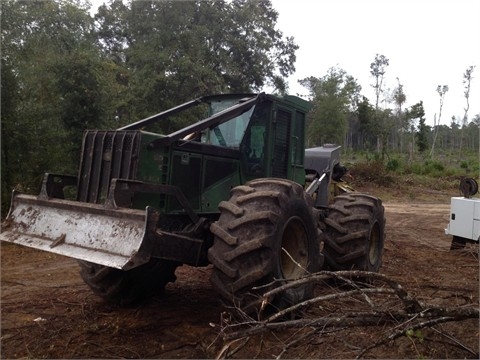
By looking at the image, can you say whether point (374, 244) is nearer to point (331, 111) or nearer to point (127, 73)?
point (127, 73)

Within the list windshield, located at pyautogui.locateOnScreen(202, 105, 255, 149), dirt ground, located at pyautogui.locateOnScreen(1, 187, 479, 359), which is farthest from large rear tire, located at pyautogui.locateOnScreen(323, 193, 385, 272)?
windshield, located at pyautogui.locateOnScreen(202, 105, 255, 149)

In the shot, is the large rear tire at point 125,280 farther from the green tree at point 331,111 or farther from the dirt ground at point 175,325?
the green tree at point 331,111

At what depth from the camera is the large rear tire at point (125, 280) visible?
515 cm

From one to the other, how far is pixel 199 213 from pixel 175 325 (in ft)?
3.94

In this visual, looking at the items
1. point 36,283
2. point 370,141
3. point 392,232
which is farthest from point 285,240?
point 370,141

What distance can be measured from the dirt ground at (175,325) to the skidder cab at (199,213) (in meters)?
0.43

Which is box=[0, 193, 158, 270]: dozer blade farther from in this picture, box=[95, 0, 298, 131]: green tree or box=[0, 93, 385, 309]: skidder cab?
box=[95, 0, 298, 131]: green tree

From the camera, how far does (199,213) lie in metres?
5.11

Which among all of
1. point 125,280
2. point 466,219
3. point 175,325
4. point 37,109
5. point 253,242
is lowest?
point 175,325

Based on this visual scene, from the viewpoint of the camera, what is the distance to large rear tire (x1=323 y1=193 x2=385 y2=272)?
627 centimetres

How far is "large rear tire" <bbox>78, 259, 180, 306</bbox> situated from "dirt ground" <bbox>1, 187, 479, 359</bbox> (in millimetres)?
147

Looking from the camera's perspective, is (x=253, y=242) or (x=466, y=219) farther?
(x=466, y=219)

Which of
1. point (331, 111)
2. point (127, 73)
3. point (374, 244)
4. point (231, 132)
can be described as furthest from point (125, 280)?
point (331, 111)

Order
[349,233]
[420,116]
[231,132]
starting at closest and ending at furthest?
[231,132] < [349,233] < [420,116]
